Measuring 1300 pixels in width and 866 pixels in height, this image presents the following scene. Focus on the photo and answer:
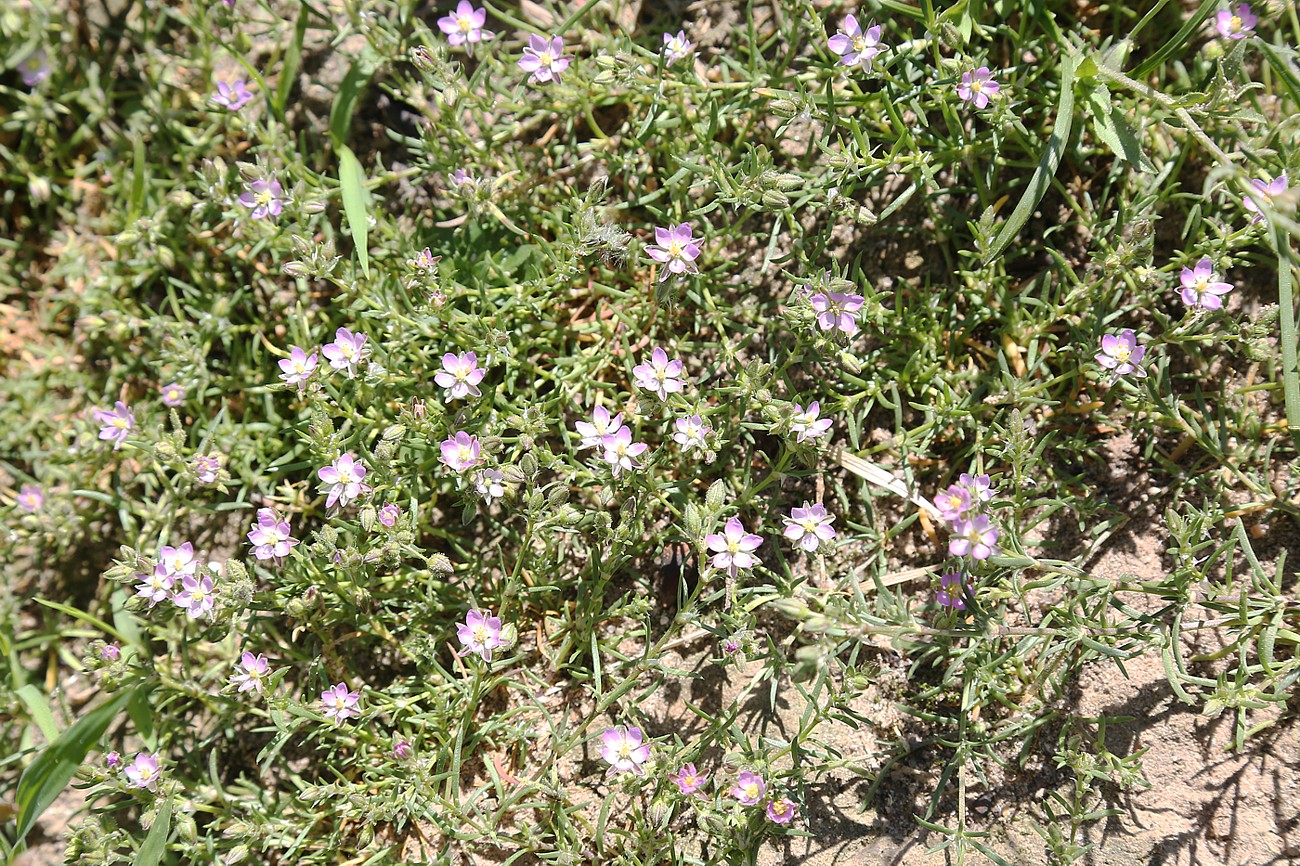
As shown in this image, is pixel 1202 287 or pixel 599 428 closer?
pixel 1202 287

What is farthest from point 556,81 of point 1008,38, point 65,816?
point 65,816

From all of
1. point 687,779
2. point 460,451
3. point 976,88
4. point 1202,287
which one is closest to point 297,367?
point 460,451

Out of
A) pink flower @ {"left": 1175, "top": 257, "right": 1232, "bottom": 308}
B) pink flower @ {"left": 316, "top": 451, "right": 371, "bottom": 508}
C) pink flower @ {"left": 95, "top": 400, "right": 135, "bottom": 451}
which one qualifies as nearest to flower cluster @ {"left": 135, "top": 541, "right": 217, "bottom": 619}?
Answer: pink flower @ {"left": 316, "top": 451, "right": 371, "bottom": 508}

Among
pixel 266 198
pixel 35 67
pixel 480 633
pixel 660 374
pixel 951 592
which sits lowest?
pixel 480 633

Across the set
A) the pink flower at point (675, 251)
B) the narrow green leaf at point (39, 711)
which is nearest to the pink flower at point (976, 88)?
the pink flower at point (675, 251)

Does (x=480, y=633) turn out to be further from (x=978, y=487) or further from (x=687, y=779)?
(x=978, y=487)

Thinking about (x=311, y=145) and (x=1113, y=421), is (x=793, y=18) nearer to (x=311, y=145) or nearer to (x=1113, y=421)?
(x=1113, y=421)

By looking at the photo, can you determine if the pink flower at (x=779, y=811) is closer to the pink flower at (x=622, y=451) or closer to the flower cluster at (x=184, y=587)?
the pink flower at (x=622, y=451)
